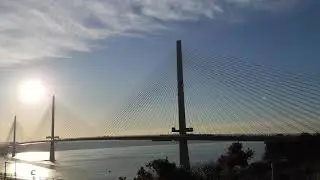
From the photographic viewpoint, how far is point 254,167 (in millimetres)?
42500

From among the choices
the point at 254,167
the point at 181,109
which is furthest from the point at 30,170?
the point at 254,167

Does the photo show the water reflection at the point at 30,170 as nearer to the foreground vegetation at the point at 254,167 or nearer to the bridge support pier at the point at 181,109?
the bridge support pier at the point at 181,109

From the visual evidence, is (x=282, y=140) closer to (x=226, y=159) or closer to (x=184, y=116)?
(x=226, y=159)

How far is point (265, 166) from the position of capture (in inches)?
1658

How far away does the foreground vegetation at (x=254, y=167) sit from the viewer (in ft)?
108

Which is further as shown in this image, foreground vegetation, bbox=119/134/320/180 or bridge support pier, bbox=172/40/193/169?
bridge support pier, bbox=172/40/193/169

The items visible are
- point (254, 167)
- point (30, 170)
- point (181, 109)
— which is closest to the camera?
point (254, 167)

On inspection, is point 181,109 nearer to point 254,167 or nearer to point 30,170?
point 254,167

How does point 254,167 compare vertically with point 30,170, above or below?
above

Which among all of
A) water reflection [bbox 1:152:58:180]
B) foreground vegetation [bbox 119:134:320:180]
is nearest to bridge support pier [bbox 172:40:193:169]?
foreground vegetation [bbox 119:134:320:180]

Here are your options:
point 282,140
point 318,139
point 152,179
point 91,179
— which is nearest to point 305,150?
point 318,139

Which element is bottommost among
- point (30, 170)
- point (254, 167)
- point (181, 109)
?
point (30, 170)

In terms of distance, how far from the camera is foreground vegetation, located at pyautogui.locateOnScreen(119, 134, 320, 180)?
108 feet

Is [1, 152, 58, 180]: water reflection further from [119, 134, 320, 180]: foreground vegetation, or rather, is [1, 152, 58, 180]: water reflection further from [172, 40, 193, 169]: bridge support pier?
[119, 134, 320, 180]: foreground vegetation
